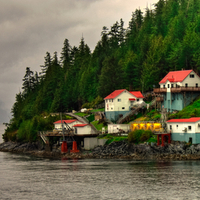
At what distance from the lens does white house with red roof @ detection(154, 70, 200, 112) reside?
8794 cm

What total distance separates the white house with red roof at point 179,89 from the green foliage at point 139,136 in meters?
13.7

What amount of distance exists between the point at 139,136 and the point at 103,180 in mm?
24818

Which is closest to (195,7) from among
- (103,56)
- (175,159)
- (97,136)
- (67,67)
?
(103,56)

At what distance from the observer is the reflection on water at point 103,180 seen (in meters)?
47.1

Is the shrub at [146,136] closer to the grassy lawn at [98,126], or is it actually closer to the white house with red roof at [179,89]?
the white house with red roof at [179,89]

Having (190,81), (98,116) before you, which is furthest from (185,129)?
(98,116)

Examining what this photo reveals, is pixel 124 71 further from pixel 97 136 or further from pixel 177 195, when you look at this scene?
pixel 177 195

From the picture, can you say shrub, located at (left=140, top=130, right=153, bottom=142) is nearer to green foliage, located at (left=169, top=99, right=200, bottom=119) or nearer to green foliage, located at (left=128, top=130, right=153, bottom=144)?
green foliage, located at (left=128, top=130, right=153, bottom=144)

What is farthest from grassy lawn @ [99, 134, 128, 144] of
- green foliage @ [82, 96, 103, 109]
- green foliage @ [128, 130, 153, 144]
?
green foliage @ [82, 96, 103, 109]

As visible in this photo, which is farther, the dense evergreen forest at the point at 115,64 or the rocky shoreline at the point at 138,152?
the dense evergreen forest at the point at 115,64

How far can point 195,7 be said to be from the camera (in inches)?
5595

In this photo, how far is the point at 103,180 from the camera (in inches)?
2174

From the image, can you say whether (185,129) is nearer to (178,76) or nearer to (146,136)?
(146,136)

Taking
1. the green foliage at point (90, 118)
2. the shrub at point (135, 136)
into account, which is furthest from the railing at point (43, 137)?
the shrub at point (135, 136)
